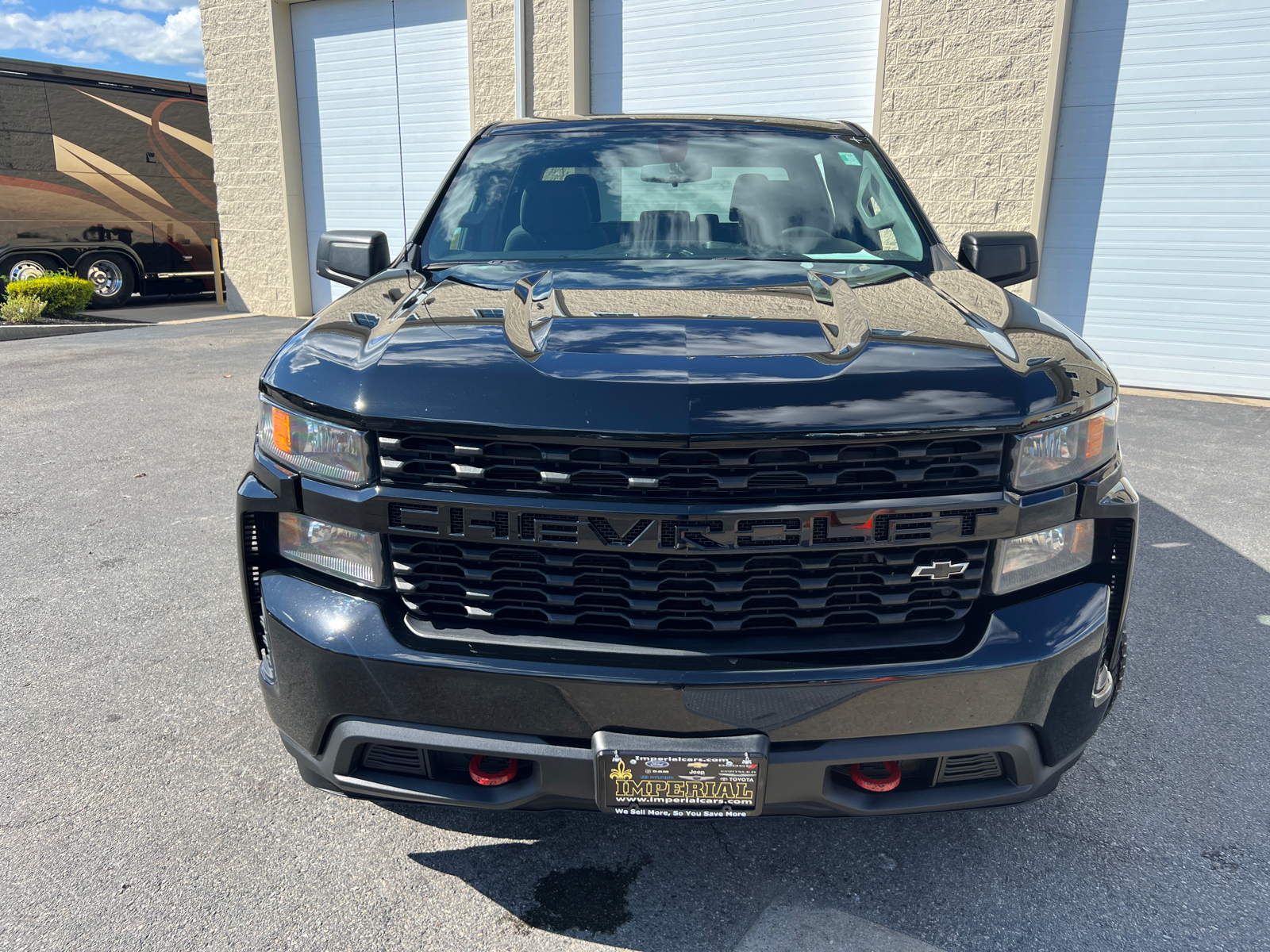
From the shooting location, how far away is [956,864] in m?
2.23

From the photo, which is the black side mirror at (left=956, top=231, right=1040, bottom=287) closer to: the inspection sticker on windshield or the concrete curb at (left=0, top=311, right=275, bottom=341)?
the inspection sticker on windshield

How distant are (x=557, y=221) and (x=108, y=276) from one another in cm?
1563

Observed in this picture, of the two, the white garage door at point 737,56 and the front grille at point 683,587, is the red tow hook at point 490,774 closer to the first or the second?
the front grille at point 683,587

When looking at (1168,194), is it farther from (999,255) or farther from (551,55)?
(551,55)

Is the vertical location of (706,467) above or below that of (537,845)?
above

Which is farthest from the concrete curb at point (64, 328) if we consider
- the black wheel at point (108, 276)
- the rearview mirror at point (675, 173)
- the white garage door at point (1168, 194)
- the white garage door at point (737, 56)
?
the white garage door at point (1168, 194)

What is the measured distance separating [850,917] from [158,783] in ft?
6.19

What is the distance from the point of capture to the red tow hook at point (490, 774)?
182 centimetres

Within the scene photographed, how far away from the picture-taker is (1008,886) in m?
2.14

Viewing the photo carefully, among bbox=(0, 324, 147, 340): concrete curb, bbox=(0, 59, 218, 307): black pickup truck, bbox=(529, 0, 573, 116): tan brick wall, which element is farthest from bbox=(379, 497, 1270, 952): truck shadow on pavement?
bbox=(0, 59, 218, 307): black pickup truck

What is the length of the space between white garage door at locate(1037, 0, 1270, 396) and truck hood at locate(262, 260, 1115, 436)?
7176mm

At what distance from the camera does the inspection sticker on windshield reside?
5.66 ft

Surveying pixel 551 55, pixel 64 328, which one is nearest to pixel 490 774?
pixel 551 55

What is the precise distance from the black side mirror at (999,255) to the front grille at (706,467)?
1.61 metres
